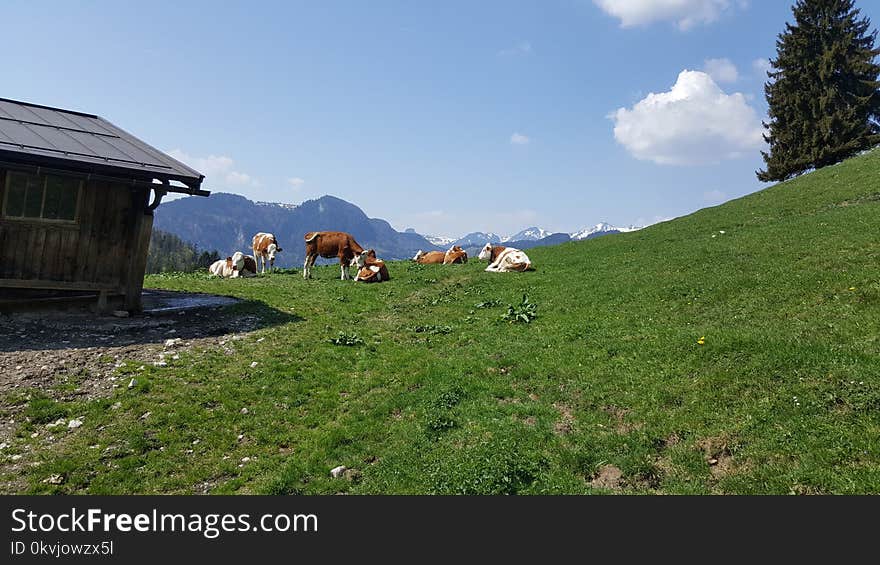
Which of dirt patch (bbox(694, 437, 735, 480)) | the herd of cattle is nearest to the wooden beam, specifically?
the herd of cattle

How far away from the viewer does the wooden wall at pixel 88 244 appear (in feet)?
43.4

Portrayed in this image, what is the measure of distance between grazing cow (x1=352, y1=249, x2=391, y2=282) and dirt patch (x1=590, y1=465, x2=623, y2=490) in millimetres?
19107

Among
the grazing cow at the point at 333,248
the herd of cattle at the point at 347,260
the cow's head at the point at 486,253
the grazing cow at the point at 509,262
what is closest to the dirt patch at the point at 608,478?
the grazing cow at the point at 509,262

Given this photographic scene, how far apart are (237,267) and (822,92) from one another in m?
55.4

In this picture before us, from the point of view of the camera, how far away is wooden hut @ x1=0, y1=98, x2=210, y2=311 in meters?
13.0

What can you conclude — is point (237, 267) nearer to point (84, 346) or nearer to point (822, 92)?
point (84, 346)

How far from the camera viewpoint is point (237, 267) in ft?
89.5

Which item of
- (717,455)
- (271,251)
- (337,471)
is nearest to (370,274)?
(271,251)

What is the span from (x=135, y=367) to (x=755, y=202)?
37291 mm

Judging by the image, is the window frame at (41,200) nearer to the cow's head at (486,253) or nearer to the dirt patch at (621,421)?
the dirt patch at (621,421)

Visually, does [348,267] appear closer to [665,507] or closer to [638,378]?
[638,378]

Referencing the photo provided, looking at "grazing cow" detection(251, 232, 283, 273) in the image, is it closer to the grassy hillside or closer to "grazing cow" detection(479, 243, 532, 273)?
"grazing cow" detection(479, 243, 532, 273)

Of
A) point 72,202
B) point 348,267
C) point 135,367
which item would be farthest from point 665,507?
point 348,267

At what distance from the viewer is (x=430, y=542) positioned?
4.82m
